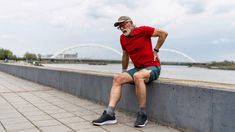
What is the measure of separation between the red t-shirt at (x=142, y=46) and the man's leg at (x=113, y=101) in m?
0.28

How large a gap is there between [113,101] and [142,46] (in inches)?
36.1

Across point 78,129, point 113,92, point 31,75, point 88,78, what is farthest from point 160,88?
point 31,75

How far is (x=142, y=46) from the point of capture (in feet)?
16.2

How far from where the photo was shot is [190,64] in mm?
73938

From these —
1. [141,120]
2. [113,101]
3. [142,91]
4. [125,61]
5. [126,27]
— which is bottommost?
[141,120]

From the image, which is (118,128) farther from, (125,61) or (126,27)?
(126,27)

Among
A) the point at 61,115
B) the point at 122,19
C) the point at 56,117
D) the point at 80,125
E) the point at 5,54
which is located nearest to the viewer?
the point at 80,125

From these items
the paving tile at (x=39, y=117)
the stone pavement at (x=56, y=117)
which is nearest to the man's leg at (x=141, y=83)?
the stone pavement at (x=56, y=117)

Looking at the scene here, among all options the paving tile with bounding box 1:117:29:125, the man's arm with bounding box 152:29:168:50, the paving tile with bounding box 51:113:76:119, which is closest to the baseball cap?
the man's arm with bounding box 152:29:168:50

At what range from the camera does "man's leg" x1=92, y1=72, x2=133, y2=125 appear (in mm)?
4801

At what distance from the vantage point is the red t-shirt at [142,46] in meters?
4.93

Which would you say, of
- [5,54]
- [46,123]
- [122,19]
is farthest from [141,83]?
[5,54]

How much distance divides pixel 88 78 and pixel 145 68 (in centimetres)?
305

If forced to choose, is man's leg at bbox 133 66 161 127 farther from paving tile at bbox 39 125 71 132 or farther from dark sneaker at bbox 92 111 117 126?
paving tile at bbox 39 125 71 132
